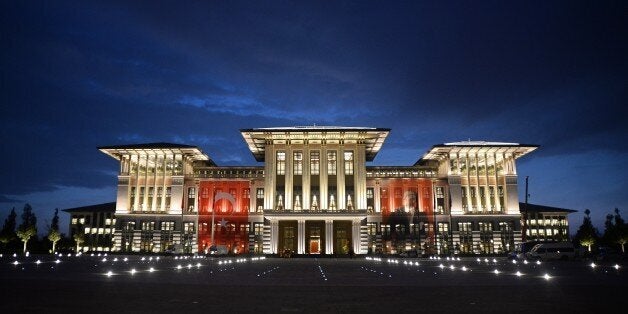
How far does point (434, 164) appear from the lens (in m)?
93.1

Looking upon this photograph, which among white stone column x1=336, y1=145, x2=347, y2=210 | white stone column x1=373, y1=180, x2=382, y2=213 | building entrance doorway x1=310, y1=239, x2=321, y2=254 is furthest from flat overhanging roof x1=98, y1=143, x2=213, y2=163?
white stone column x1=373, y1=180, x2=382, y2=213

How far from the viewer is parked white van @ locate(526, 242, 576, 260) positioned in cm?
5784

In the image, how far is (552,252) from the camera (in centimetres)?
5834

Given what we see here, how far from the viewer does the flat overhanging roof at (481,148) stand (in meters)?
83.5

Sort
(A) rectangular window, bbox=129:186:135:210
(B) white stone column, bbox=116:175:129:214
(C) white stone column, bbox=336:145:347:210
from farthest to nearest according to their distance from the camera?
(A) rectangular window, bbox=129:186:135:210
(B) white stone column, bbox=116:175:129:214
(C) white stone column, bbox=336:145:347:210

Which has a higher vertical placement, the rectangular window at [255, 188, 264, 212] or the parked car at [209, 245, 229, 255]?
the rectangular window at [255, 188, 264, 212]

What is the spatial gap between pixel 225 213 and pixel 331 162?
2209cm

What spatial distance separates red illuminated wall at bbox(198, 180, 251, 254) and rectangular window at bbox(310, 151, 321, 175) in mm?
15161

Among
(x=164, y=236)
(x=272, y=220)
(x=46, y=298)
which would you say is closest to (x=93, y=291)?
(x=46, y=298)

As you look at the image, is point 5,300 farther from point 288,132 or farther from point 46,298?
point 288,132

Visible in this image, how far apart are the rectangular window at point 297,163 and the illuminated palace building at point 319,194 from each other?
172mm

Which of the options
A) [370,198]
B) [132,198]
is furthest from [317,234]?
[132,198]

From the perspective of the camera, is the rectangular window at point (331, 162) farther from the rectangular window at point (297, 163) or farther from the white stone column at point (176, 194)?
the white stone column at point (176, 194)

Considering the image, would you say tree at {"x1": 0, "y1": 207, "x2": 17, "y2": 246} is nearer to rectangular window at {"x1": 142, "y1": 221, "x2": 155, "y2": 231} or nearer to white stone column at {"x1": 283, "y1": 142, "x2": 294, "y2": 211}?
rectangular window at {"x1": 142, "y1": 221, "x2": 155, "y2": 231}
